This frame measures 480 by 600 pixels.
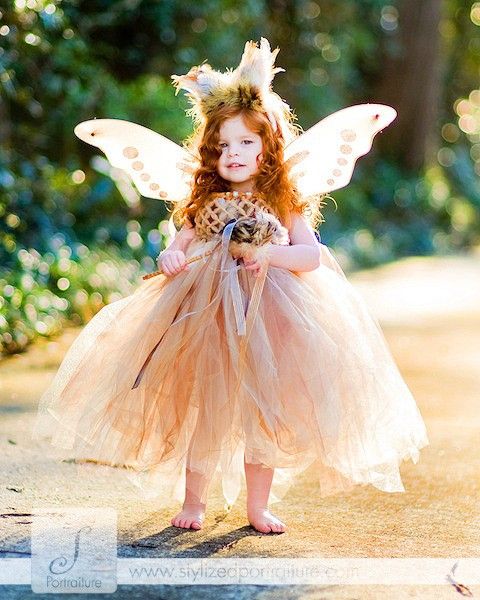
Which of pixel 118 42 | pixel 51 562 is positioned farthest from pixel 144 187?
pixel 118 42

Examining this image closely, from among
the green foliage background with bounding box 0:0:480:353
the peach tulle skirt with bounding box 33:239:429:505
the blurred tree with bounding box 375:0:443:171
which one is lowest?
the peach tulle skirt with bounding box 33:239:429:505

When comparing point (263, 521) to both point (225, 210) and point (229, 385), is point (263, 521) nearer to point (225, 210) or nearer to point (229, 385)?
point (229, 385)

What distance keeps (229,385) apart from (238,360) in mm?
84

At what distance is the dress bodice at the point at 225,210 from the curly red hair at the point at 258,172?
3 cm

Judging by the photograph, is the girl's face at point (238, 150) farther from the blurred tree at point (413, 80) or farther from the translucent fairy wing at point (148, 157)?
the blurred tree at point (413, 80)

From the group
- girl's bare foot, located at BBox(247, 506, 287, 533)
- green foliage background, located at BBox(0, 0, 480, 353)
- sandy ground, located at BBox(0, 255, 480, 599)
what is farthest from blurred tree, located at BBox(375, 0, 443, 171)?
girl's bare foot, located at BBox(247, 506, 287, 533)

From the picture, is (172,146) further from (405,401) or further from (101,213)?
(101,213)

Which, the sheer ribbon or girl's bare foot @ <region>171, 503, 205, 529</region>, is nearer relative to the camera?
the sheer ribbon

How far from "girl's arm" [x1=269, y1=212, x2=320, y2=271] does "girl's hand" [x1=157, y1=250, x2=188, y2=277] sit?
11.4 inches

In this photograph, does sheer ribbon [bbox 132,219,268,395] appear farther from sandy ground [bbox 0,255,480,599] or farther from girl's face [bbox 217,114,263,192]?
sandy ground [bbox 0,255,480,599]

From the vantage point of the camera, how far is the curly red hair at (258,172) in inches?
160

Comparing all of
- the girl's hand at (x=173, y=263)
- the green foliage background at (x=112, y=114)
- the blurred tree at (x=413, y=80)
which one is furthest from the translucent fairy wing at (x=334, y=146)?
the blurred tree at (x=413, y=80)

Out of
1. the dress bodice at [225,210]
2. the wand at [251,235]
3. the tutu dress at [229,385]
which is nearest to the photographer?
the tutu dress at [229,385]

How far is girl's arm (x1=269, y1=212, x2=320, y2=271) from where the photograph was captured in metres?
3.97
